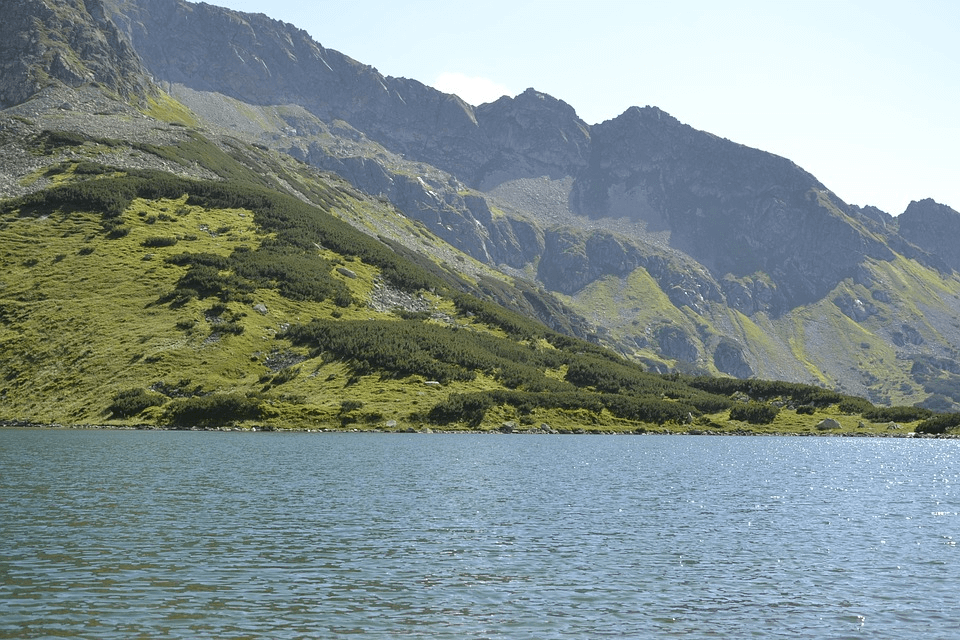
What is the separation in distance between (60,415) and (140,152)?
372 ft

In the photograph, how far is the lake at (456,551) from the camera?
2186cm

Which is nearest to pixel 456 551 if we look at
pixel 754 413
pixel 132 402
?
pixel 132 402

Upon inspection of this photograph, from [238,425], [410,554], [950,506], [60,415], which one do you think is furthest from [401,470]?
[60,415]

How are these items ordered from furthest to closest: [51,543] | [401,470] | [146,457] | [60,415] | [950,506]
Result: [60,415], [146,457], [401,470], [950,506], [51,543]

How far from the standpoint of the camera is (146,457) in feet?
209

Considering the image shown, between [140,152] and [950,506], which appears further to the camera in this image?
[140,152]

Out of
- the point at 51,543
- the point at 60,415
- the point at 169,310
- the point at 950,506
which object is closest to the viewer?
the point at 51,543

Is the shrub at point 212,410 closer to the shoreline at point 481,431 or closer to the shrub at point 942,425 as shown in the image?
the shoreline at point 481,431

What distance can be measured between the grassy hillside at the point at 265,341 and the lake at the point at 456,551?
47.7 metres

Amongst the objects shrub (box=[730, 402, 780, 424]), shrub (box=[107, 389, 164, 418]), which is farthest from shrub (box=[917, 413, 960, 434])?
shrub (box=[107, 389, 164, 418])

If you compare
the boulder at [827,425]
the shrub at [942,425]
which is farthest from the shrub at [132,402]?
the shrub at [942,425]

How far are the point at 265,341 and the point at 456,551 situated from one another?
102559 millimetres

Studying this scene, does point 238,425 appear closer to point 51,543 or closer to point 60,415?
point 60,415

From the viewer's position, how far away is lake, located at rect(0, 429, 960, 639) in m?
21.9
